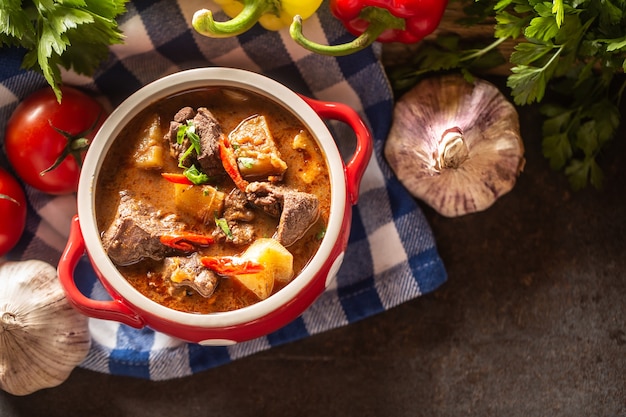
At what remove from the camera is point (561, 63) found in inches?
84.0

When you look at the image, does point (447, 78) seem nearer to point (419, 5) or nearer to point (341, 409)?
point (419, 5)

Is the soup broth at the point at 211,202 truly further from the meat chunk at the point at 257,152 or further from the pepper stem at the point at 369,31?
the pepper stem at the point at 369,31

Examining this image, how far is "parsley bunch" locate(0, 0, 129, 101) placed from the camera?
73.9 inches

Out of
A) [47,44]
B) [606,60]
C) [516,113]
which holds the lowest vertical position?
[516,113]

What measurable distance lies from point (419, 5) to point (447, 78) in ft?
1.05

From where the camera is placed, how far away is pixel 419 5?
6.73ft

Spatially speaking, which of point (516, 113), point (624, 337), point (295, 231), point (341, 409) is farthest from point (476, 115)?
point (341, 409)

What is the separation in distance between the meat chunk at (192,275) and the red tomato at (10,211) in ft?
1.93

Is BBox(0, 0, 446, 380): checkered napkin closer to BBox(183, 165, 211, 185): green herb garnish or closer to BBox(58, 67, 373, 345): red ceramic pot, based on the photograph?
BBox(58, 67, 373, 345): red ceramic pot

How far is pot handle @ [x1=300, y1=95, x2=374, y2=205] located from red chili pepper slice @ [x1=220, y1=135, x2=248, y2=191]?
0.87 feet

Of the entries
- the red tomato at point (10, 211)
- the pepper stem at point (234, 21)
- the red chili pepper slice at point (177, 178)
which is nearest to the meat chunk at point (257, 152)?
the red chili pepper slice at point (177, 178)

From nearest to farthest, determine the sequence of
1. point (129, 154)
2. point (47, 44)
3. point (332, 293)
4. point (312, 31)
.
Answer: point (47, 44) < point (129, 154) < point (312, 31) < point (332, 293)

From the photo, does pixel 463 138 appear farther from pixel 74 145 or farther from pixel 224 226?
pixel 74 145

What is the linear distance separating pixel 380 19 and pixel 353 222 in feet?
2.14
